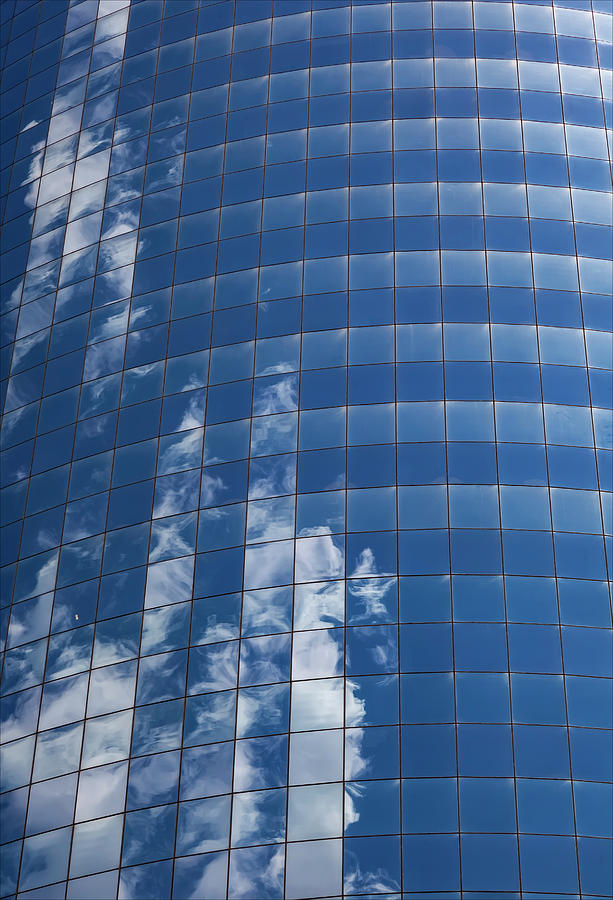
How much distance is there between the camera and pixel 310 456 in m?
54.0

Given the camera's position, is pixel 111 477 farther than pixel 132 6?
No

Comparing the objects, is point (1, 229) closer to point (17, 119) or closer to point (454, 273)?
point (17, 119)

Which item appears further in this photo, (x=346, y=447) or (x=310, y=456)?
(x=310, y=456)

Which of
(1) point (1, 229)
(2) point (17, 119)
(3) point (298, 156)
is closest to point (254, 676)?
(3) point (298, 156)

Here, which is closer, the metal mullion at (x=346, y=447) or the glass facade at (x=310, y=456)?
the metal mullion at (x=346, y=447)

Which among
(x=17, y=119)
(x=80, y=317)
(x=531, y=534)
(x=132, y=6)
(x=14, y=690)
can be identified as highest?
(x=132, y=6)

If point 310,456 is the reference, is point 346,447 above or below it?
above

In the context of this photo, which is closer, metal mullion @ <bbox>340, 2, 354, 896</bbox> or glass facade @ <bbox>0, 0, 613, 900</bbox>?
metal mullion @ <bbox>340, 2, 354, 896</bbox>

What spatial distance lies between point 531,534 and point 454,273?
13.1 meters

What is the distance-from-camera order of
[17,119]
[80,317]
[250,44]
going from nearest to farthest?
[80,317], [250,44], [17,119]

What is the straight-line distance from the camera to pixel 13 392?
61438mm

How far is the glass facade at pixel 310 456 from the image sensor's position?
47.5 m

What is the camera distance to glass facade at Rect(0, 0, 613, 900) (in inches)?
1870

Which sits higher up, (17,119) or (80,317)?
(17,119)
